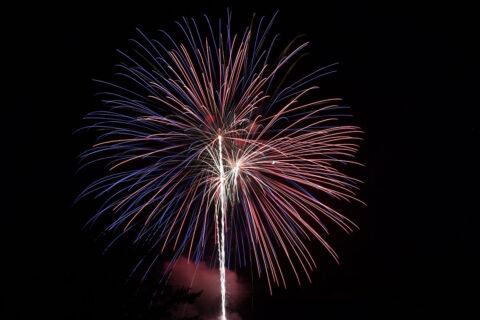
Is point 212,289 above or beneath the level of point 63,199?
above

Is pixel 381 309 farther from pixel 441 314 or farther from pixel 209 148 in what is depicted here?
pixel 209 148

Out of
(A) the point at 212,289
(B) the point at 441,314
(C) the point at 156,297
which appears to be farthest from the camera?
(B) the point at 441,314

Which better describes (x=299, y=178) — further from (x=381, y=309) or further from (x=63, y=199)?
(x=381, y=309)

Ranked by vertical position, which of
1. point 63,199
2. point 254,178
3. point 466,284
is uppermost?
point 466,284

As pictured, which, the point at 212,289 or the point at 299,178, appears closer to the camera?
the point at 299,178

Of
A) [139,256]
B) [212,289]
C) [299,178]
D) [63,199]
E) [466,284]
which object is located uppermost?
[466,284]

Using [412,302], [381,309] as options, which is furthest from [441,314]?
[381,309]

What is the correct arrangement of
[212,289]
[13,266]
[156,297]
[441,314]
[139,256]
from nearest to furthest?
[13,266], [156,297], [139,256], [212,289], [441,314]

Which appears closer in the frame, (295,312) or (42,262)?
(42,262)

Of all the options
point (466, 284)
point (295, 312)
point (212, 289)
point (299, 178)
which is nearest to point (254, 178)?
point (299, 178)
